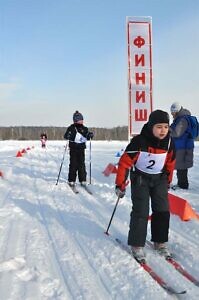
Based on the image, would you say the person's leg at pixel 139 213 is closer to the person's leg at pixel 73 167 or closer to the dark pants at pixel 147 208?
the dark pants at pixel 147 208

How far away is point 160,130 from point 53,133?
119 metres

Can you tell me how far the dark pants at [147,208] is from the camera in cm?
465

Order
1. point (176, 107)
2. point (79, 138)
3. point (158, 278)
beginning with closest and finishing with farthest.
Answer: point (158, 278) → point (176, 107) → point (79, 138)

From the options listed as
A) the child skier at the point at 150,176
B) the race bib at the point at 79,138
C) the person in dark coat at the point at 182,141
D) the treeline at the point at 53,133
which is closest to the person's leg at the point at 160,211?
the child skier at the point at 150,176

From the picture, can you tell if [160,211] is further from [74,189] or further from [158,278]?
[74,189]

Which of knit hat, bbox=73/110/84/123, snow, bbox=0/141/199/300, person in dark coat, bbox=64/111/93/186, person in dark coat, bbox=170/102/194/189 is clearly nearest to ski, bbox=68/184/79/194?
person in dark coat, bbox=64/111/93/186

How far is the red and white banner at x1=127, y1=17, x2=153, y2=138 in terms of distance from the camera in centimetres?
859

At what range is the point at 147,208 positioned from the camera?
4699mm

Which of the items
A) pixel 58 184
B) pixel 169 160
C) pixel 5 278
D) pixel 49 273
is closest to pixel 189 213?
pixel 169 160

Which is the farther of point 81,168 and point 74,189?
point 81,168

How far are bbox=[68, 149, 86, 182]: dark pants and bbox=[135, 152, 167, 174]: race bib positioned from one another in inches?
208

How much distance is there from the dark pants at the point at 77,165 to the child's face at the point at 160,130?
18.3 ft

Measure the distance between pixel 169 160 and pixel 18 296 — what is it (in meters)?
2.43

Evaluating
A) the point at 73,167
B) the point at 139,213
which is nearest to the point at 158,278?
the point at 139,213
